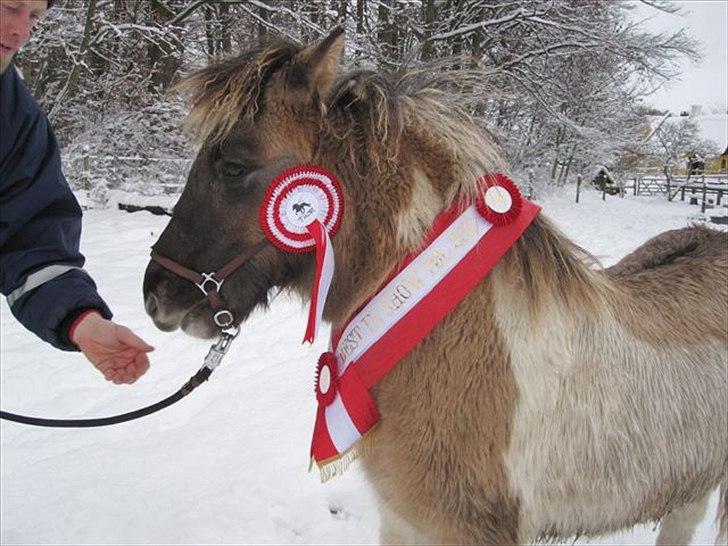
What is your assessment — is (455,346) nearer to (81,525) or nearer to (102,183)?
(81,525)

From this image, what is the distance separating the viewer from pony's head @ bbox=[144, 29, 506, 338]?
1792mm

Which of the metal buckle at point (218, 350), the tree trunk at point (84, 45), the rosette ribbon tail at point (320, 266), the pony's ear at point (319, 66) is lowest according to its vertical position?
the metal buckle at point (218, 350)

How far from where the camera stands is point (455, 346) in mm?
1821

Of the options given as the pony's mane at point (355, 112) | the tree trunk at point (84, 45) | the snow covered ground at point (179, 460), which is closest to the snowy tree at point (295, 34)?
the tree trunk at point (84, 45)

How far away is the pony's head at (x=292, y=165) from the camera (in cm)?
179

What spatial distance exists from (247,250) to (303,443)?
228cm

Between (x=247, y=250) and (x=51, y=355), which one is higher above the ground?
(x=247, y=250)

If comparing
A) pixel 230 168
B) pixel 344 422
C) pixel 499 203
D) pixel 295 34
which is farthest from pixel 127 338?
pixel 295 34

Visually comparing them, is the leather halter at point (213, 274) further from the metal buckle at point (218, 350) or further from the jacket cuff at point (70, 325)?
the jacket cuff at point (70, 325)

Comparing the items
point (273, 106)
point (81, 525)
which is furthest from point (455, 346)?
point (81, 525)

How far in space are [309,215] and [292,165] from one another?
19cm

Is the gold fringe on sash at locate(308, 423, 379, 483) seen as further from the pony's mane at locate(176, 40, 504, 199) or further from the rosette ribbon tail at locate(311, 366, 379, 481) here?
the pony's mane at locate(176, 40, 504, 199)

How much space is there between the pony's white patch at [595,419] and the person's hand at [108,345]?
3.87 feet

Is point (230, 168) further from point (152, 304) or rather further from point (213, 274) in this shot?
point (152, 304)
